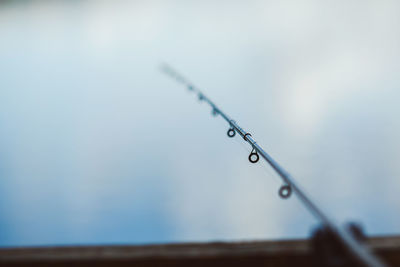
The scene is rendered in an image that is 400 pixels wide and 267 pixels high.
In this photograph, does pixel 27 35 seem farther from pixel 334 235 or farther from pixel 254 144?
pixel 334 235

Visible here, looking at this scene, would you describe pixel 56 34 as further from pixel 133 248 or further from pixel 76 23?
pixel 133 248

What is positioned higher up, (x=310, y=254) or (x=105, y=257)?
(x=105, y=257)

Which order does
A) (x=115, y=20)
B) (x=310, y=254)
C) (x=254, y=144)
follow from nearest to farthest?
(x=310, y=254), (x=254, y=144), (x=115, y=20)

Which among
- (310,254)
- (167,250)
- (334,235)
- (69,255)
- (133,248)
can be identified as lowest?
(310,254)

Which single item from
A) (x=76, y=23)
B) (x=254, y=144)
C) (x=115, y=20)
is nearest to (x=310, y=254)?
(x=254, y=144)

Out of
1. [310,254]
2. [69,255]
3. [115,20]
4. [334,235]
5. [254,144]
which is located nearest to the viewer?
[334,235]

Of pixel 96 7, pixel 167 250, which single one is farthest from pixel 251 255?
pixel 96 7

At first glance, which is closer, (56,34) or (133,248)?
(133,248)
